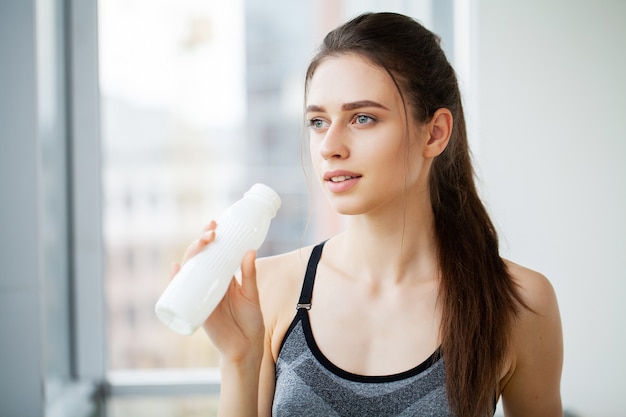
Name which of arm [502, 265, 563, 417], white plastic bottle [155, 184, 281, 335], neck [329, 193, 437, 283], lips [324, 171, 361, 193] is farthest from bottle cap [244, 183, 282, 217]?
arm [502, 265, 563, 417]

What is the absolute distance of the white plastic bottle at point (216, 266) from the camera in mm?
606

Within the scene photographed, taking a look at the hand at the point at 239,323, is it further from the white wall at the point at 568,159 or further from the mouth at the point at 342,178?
the white wall at the point at 568,159

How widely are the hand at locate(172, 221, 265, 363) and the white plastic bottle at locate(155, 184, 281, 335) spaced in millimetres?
72

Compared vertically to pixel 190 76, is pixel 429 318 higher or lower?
lower

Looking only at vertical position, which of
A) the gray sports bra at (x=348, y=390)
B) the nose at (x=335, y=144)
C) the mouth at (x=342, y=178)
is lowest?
the gray sports bra at (x=348, y=390)

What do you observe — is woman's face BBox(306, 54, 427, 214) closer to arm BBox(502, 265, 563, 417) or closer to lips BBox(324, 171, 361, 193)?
lips BBox(324, 171, 361, 193)

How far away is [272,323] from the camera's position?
0.92 meters

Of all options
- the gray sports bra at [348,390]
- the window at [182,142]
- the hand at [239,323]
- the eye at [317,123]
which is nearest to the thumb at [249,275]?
the hand at [239,323]

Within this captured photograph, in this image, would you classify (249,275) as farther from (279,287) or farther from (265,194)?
(279,287)

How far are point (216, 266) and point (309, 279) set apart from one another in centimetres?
33

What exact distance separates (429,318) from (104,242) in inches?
34.9

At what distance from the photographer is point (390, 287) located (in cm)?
93

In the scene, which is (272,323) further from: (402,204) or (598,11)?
(598,11)

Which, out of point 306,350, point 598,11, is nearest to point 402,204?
point 306,350
